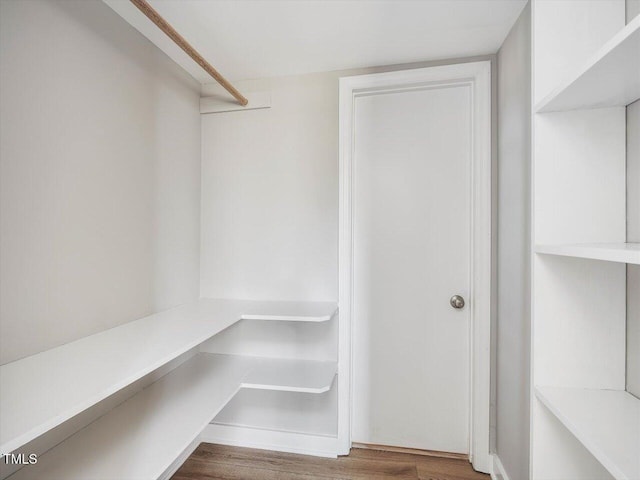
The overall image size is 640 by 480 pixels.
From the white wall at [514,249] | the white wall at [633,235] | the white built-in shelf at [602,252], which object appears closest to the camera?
the white built-in shelf at [602,252]

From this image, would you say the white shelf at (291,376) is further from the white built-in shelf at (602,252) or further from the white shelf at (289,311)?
the white built-in shelf at (602,252)

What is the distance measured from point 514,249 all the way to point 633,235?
0.54 metres

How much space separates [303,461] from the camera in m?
1.79

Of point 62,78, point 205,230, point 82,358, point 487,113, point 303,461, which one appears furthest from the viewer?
point 205,230

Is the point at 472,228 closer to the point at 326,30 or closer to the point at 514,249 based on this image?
the point at 514,249

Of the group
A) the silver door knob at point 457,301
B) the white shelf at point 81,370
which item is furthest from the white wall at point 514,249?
the white shelf at point 81,370

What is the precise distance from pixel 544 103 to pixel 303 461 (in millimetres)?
1986

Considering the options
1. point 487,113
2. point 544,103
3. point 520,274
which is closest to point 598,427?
point 520,274

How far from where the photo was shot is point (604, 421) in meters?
0.80

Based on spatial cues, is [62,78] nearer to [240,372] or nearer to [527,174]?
[240,372]

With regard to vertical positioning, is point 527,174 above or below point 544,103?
below

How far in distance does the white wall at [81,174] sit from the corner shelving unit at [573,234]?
1586mm

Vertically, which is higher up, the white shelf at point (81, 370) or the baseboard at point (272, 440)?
the white shelf at point (81, 370)

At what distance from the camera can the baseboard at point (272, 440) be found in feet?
6.01
